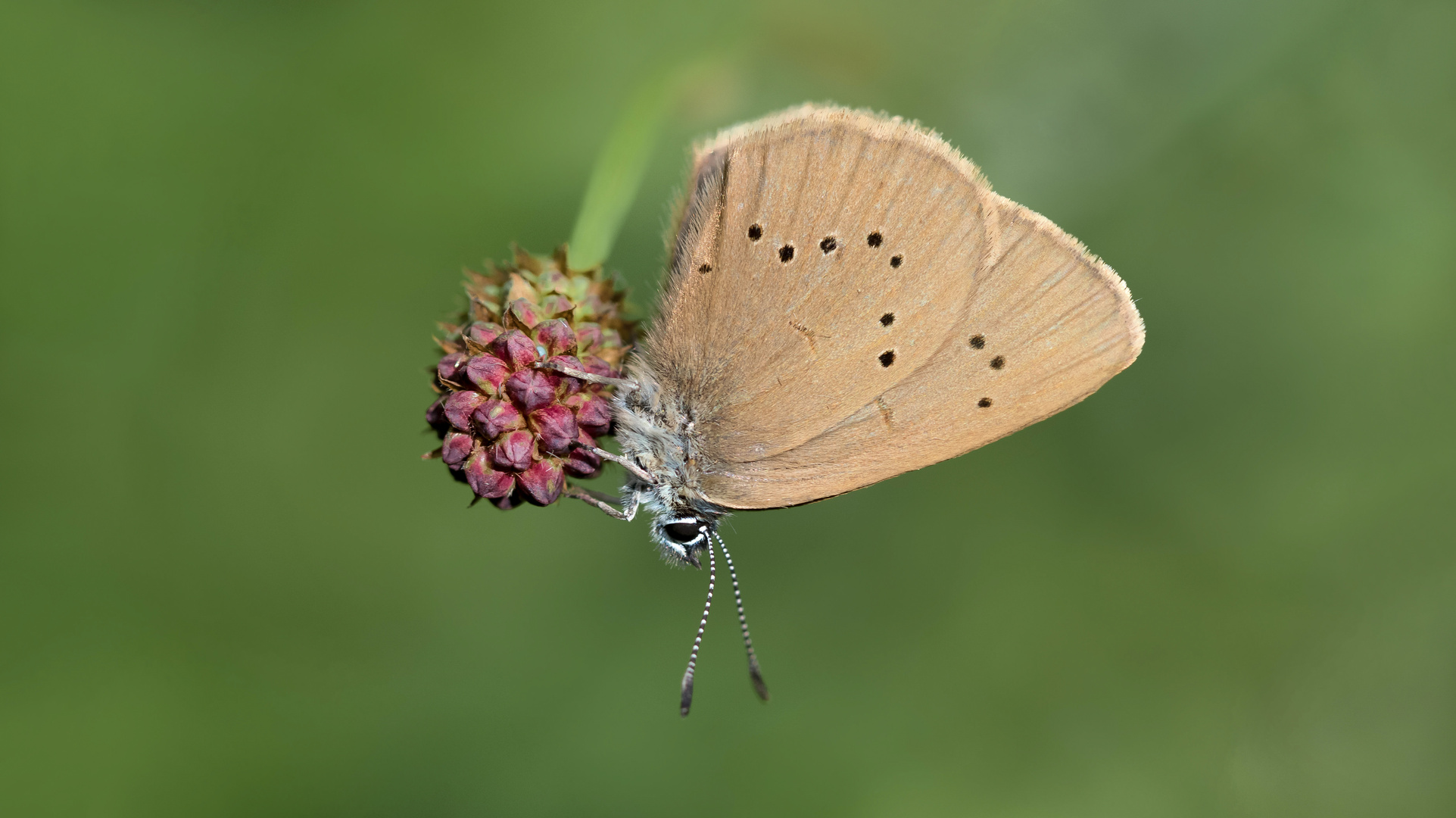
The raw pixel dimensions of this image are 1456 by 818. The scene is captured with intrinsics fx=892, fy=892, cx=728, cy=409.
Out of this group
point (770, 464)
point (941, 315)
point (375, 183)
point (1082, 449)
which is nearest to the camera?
point (941, 315)

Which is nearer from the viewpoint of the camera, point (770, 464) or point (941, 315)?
point (941, 315)

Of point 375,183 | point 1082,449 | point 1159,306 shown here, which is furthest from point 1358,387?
point 375,183

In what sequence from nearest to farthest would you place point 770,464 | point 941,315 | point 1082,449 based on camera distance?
1. point 941,315
2. point 770,464
3. point 1082,449

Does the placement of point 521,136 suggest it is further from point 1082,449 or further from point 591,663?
point 1082,449

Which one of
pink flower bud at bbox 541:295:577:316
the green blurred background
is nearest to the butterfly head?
pink flower bud at bbox 541:295:577:316

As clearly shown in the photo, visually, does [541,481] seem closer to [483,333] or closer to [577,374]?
[577,374]

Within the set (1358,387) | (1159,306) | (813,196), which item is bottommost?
(813,196)

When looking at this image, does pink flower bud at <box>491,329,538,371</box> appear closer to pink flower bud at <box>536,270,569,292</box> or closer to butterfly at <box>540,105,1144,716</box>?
butterfly at <box>540,105,1144,716</box>
